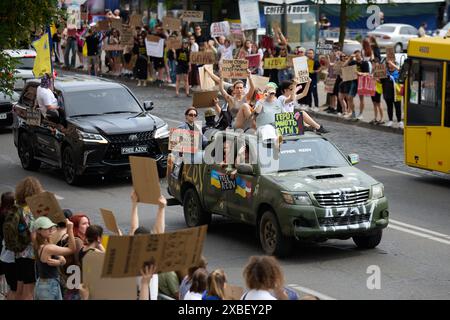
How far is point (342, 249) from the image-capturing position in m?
15.6

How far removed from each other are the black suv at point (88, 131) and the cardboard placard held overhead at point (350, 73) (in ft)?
22.6

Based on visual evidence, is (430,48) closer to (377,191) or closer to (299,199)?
(377,191)

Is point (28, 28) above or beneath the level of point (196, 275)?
above

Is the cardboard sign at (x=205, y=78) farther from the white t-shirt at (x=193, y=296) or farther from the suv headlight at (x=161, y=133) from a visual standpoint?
the white t-shirt at (x=193, y=296)

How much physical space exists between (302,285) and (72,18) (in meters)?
26.8

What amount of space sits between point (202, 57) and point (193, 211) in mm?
16202

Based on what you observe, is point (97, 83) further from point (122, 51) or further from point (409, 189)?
point (122, 51)

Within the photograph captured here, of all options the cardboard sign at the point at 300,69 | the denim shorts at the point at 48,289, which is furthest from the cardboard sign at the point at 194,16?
the denim shorts at the point at 48,289

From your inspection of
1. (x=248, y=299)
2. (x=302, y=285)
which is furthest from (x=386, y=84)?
(x=248, y=299)

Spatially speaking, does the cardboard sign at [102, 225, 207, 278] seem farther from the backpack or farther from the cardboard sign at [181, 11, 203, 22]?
the cardboard sign at [181, 11, 203, 22]

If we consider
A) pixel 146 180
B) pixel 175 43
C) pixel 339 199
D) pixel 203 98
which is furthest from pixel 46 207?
pixel 175 43

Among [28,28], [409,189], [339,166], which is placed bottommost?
[409,189]

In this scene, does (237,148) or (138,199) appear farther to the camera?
(237,148)

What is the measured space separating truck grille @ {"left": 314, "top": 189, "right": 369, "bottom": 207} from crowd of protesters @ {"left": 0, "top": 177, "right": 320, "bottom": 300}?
3557 millimetres
